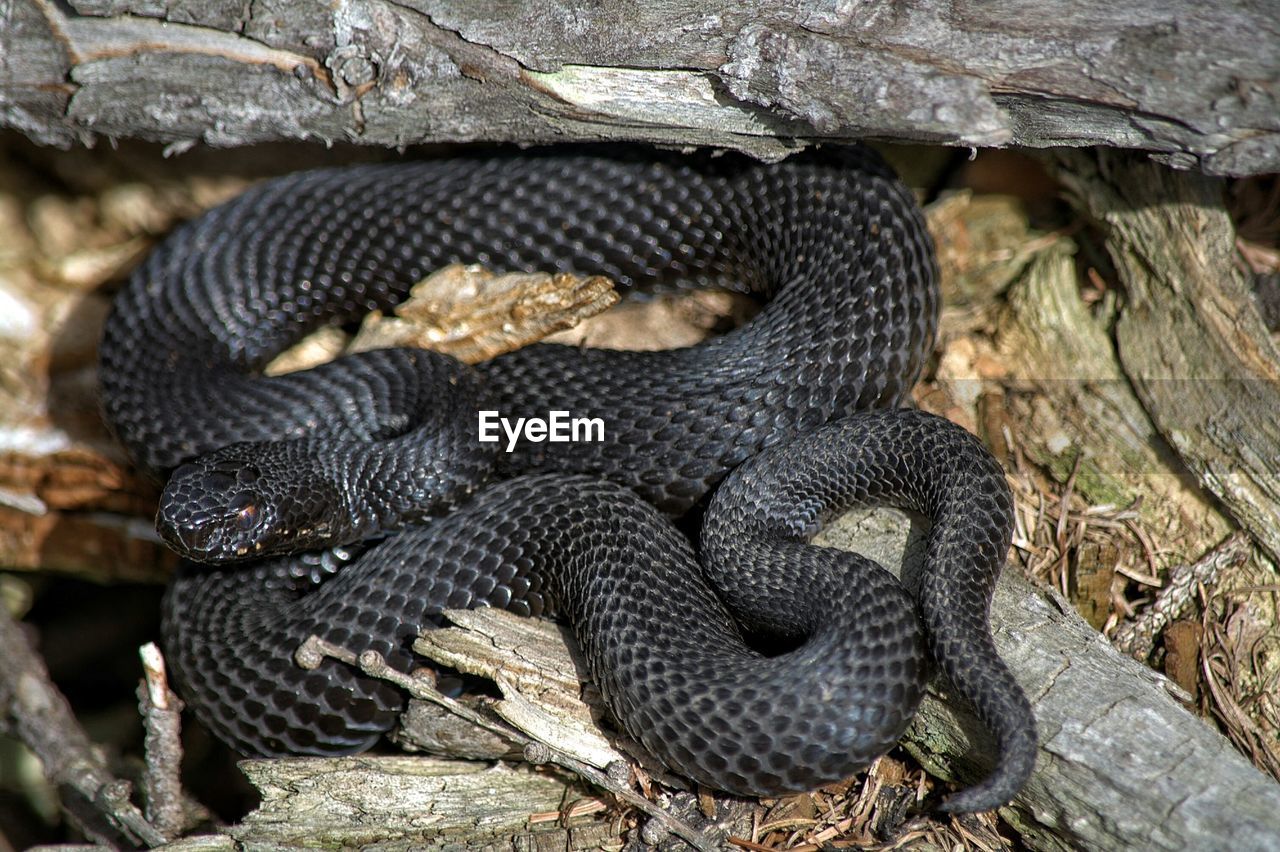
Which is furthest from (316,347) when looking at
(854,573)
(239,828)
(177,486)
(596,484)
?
(854,573)

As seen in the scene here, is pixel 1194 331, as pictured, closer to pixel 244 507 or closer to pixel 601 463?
pixel 601 463

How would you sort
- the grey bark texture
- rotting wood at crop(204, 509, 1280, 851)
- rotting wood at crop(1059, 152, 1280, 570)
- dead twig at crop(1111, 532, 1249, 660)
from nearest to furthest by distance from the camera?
rotting wood at crop(204, 509, 1280, 851)
the grey bark texture
dead twig at crop(1111, 532, 1249, 660)
rotting wood at crop(1059, 152, 1280, 570)

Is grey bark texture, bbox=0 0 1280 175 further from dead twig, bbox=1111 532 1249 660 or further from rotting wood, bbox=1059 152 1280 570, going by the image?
dead twig, bbox=1111 532 1249 660

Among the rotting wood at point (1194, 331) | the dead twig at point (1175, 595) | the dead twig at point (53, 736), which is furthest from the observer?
the dead twig at point (53, 736)

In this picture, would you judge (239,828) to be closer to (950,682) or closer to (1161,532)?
(950,682)

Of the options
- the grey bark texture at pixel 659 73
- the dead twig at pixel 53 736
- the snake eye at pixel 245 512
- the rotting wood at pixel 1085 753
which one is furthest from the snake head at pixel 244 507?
the grey bark texture at pixel 659 73

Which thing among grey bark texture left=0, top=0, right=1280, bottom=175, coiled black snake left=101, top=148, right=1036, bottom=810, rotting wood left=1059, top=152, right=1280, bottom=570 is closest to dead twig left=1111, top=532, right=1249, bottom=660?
rotting wood left=1059, top=152, right=1280, bottom=570

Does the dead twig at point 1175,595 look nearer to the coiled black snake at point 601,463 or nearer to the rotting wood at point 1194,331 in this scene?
the rotting wood at point 1194,331

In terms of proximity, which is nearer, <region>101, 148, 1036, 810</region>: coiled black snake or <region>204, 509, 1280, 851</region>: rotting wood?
<region>204, 509, 1280, 851</region>: rotting wood

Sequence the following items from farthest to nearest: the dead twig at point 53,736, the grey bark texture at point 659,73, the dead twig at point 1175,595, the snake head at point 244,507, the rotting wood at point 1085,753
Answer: the dead twig at point 53,736
the snake head at point 244,507
the dead twig at point 1175,595
the grey bark texture at point 659,73
the rotting wood at point 1085,753
